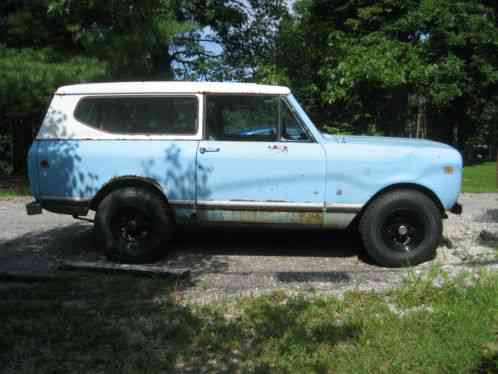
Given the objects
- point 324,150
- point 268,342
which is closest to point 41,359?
point 268,342

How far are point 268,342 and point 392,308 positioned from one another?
3.92 feet

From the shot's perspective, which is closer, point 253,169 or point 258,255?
point 253,169

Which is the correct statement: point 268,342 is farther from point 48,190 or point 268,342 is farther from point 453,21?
point 453,21

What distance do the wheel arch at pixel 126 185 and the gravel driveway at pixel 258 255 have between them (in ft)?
2.53

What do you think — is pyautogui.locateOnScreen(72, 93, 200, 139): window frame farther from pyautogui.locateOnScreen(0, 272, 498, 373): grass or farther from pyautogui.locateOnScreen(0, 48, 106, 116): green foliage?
pyautogui.locateOnScreen(0, 48, 106, 116): green foliage

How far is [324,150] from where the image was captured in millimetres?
5617

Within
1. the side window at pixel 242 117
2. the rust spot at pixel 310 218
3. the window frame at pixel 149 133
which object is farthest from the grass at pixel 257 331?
the side window at pixel 242 117

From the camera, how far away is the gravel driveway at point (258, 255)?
4930mm

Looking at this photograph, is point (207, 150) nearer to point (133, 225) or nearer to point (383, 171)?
point (133, 225)

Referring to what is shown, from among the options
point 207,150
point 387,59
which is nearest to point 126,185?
point 207,150

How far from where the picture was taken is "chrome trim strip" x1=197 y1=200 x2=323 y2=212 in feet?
18.5

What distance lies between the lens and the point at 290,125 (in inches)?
227

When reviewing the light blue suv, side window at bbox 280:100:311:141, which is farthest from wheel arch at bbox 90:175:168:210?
side window at bbox 280:100:311:141

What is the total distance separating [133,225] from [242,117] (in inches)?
70.1
